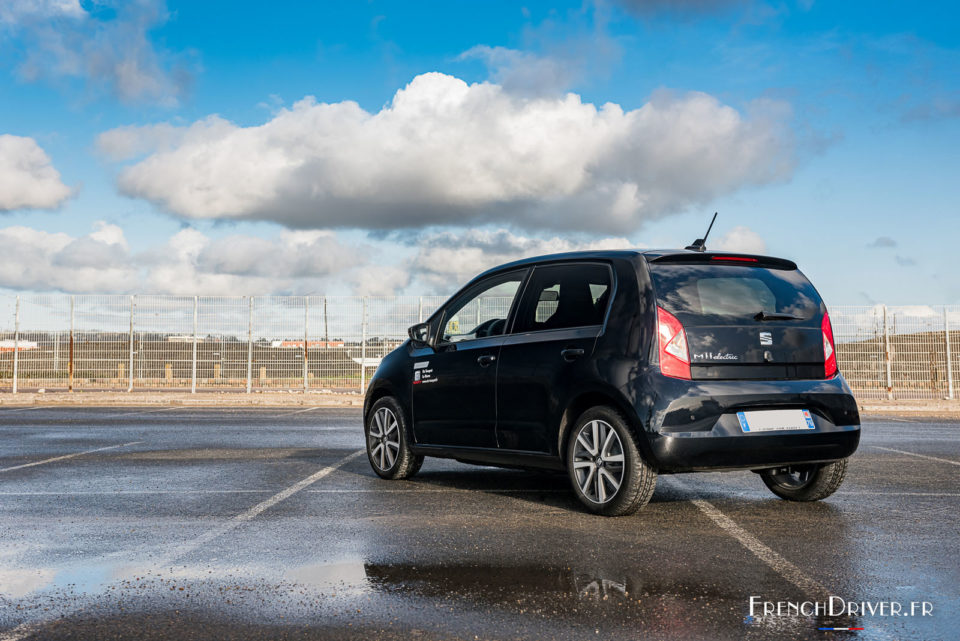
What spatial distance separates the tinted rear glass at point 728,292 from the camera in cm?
589

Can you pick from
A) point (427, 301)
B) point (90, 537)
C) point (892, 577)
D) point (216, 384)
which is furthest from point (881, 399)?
point (90, 537)

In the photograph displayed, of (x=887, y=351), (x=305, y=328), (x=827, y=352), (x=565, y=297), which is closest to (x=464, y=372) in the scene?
(x=565, y=297)

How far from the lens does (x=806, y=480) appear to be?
6.72m

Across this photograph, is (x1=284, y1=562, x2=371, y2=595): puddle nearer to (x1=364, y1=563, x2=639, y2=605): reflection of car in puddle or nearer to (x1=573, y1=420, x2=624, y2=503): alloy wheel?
(x1=364, y1=563, x2=639, y2=605): reflection of car in puddle

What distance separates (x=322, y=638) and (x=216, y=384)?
816 inches

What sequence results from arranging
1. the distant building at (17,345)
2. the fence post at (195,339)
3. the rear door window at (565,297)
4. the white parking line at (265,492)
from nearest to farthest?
the rear door window at (565,297)
the white parking line at (265,492)
the fence post at (195,339)
the distant building at (17,345)

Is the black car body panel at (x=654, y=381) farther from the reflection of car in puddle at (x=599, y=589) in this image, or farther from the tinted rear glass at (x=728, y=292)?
the reflection of car in puddle at (x=599, y=589)

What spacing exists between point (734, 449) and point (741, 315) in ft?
3.02


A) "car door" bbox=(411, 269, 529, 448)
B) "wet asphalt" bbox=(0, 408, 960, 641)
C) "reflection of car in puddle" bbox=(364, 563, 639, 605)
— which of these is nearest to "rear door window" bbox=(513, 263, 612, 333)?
"car door" bbox=(411, 269, 529, 448)

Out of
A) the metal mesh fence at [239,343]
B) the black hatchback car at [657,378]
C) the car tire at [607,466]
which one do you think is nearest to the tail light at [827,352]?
the black hatchback car at [657,378]

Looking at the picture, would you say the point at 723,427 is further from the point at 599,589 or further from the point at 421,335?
the point at 421,335

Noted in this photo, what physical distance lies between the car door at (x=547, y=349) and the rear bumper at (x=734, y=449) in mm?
754

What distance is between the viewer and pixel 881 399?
21.7m

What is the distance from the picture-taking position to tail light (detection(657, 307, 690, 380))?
5.70m
